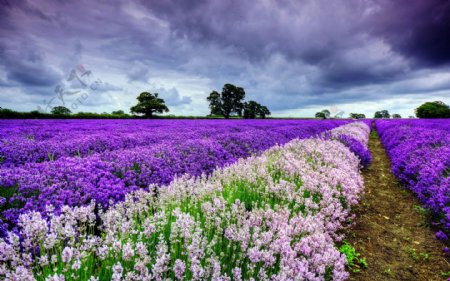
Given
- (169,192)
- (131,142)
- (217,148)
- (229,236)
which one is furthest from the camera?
(131,142)

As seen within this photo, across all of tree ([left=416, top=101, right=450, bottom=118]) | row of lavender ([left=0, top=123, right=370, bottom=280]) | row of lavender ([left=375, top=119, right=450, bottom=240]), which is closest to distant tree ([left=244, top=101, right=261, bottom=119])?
tree ([left=416, top=101, right=450, bottom=118])

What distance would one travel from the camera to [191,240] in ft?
7.27

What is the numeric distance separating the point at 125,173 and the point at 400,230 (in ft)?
16.8

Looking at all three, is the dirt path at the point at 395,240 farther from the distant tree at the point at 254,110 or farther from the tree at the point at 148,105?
the distant tree at the point at 254,110

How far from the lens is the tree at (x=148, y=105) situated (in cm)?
5088

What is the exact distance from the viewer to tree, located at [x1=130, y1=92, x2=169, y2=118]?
50875 millimetres

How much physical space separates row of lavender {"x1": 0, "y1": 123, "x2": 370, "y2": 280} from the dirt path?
0.69 metres

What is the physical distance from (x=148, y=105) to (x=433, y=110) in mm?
62890

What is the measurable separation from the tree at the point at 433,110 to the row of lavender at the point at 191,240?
64.2m

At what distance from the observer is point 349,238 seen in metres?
4.20

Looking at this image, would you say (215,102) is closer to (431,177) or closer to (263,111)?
(263,111)

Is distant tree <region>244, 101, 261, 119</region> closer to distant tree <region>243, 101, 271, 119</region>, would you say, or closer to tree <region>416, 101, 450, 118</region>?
distant tree <region>243, 101, 271, 119</region>

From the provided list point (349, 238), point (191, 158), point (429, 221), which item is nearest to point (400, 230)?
point (429, 221)

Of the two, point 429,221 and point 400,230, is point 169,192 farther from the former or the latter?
point 429,221
